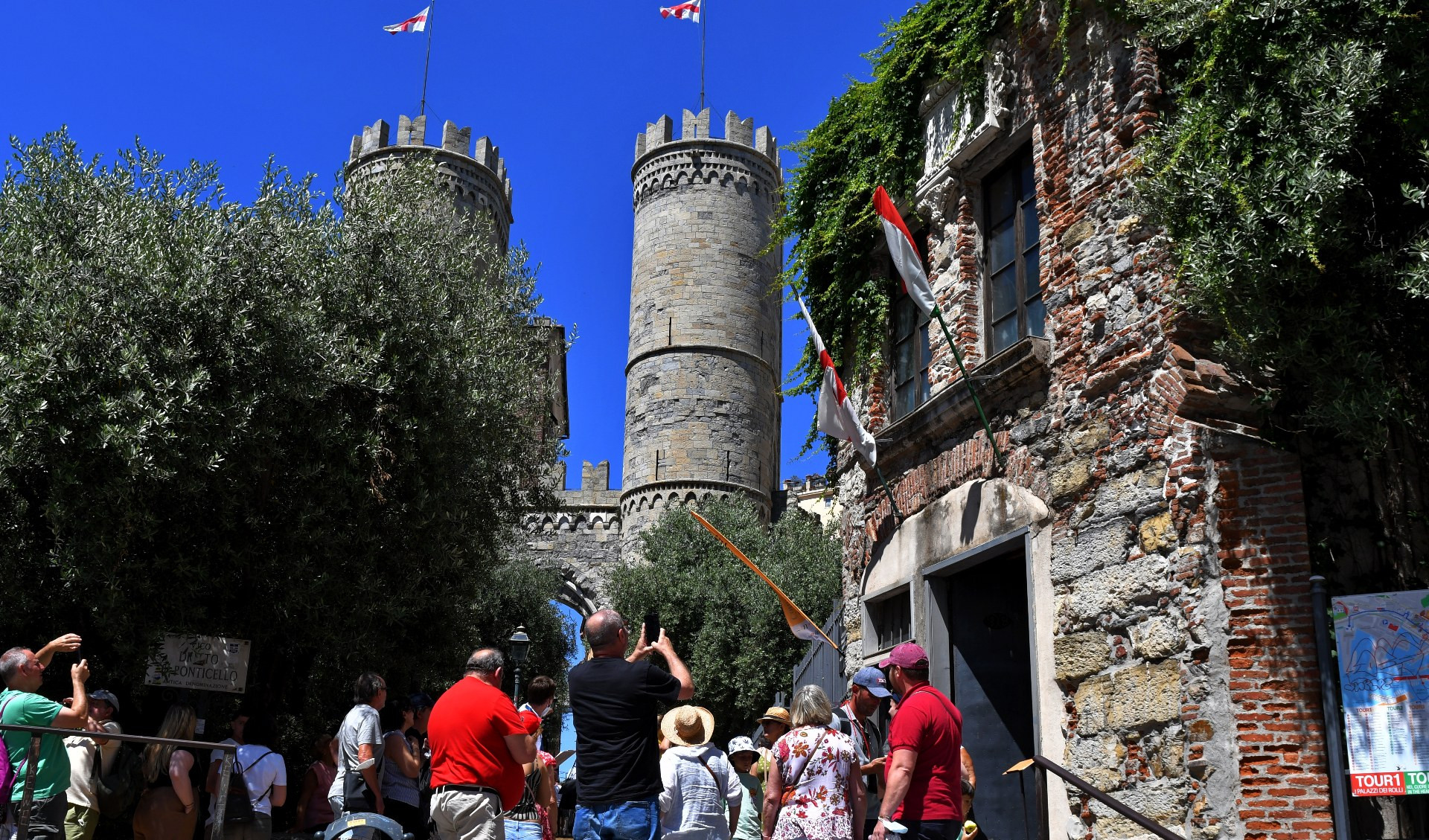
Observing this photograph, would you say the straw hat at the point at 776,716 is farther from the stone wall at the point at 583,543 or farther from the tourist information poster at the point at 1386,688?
the stone wall at the point at 583,543

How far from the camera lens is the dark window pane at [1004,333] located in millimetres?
8234

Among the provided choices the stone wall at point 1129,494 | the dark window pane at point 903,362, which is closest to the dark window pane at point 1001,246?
the stone wall at point 1129,494

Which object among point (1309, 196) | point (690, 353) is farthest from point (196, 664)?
point (690, 353)

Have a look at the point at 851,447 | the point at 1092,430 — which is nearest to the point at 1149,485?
the point at 1092,430

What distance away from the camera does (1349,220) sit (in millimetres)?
5477

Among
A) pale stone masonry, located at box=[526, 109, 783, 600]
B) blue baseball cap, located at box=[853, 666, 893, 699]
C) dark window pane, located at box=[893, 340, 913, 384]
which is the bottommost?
blue baseball cap, located at box=[853, 666, 893, 699]

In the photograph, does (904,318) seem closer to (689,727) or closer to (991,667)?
(991,667)

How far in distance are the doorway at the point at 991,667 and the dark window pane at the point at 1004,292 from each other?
1774 mm

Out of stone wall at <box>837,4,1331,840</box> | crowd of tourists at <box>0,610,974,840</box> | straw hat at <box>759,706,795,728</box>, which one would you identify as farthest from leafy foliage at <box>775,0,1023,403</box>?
crowd of tourists at <box>0,610,974,840</box>

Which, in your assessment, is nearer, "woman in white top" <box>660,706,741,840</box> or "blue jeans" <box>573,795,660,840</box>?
"blue jeans" <box>573,795,660,840</box>

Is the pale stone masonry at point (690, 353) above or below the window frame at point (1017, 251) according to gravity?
above

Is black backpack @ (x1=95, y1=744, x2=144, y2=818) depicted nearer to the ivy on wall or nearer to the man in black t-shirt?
the man in black t-shirt

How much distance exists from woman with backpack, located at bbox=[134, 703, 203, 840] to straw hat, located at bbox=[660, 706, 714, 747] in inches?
118

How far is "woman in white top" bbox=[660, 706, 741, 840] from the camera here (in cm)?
549
